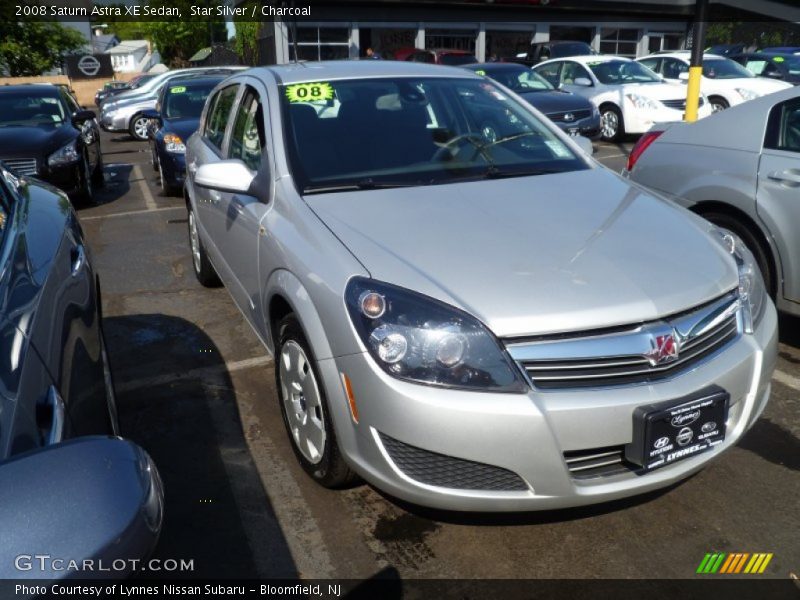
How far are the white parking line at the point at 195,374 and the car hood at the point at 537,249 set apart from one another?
152 cm

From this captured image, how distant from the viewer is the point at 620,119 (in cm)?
1371

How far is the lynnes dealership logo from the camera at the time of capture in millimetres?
2656

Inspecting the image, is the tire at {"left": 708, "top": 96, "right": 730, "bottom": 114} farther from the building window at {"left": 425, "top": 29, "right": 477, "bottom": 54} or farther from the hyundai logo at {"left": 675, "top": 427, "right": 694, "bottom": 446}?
the building window at {"left": 425, "top": 29, "right": 477, "bottom": 54}

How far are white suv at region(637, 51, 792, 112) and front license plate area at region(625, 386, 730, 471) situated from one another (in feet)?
41.5

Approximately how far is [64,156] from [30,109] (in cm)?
180

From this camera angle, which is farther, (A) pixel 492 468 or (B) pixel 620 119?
(B) pixel 620 119

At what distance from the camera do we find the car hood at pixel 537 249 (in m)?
2.53

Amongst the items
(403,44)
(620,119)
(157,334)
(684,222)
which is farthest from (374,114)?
(403,44)

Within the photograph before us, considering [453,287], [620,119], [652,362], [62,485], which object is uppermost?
[62,485]

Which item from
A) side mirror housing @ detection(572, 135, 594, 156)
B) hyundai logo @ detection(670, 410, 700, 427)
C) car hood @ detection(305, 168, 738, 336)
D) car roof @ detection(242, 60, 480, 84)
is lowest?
hyundai logo @ detection(670, 410, 700, 427)

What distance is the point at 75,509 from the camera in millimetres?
1250

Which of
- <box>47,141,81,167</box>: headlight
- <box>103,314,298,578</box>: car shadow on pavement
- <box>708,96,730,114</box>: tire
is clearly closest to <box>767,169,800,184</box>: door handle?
<box>103,314,298,578</box>: car shadow on pavement

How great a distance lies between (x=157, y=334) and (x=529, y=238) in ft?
9.87

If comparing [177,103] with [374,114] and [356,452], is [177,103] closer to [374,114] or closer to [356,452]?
[374,114]
